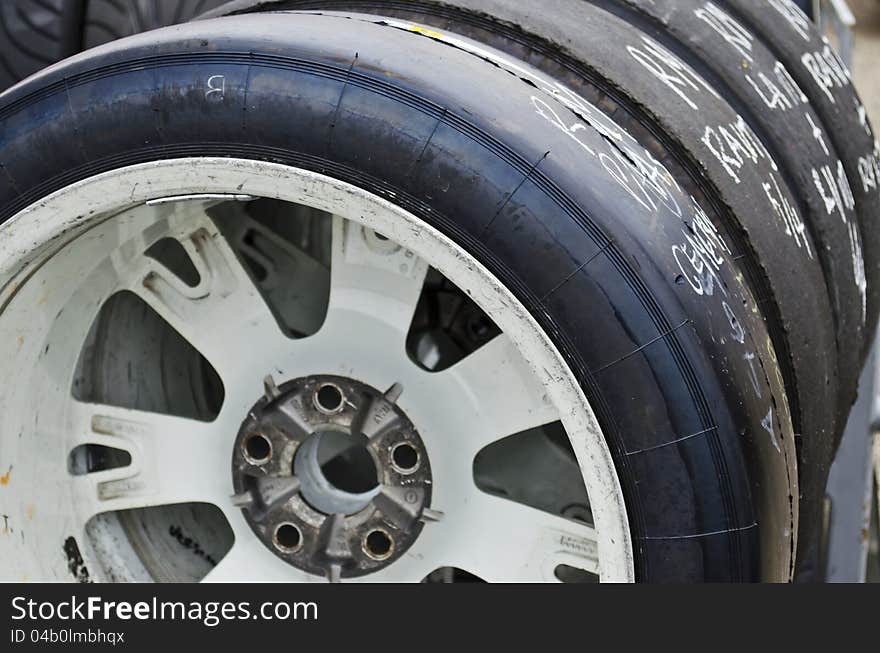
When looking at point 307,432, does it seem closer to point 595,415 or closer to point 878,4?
point 595,415

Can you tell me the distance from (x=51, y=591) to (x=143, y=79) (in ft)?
2.41

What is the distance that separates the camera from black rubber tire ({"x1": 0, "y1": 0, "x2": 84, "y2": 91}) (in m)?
2.12

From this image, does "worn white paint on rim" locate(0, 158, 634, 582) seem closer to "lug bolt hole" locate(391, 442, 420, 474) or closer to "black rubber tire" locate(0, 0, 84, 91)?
"lug bolt hole" locate(391, 442, 420, 474)

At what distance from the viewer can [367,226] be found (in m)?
1.30

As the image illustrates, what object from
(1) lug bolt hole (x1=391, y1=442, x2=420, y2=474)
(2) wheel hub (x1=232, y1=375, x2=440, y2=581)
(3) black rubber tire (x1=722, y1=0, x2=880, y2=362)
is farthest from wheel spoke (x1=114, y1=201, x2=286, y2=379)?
(3) black rubber tire (x1=722, y1=0, x2=880, y2=362)

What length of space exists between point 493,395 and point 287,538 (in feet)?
1.34

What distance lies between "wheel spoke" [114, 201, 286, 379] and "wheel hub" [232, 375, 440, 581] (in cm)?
8

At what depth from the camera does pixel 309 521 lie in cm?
160

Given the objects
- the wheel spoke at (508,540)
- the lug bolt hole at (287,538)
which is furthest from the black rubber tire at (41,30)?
the wheel spoke at (508,540)

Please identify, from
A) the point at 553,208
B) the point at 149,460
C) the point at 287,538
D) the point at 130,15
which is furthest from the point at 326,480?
the point at 130,15

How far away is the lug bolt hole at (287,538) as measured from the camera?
1.61m

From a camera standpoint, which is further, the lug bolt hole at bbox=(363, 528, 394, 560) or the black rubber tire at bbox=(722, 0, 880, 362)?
the black rubber tire at bbox=(722, 0, 880, 362)

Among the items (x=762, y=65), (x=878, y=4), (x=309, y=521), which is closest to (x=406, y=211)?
(x=309, y=521)

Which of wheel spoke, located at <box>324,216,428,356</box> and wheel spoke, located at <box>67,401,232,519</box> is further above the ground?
wheel spoke, located at <box>324,216,428,356</box>
